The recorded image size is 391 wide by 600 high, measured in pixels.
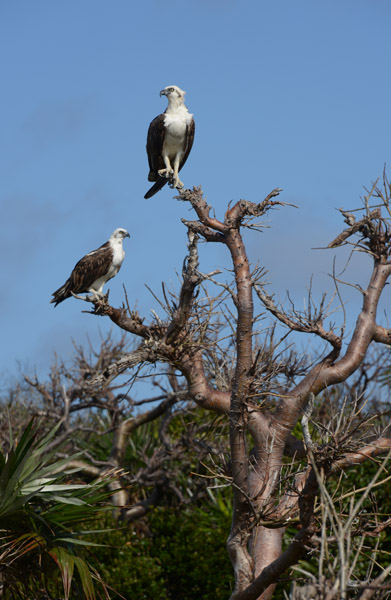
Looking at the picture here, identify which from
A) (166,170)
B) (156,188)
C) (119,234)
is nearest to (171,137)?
(166,170)

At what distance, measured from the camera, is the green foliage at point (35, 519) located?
7734 mm

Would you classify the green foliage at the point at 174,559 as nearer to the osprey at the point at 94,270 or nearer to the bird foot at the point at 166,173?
the osprey at the point at 94,270

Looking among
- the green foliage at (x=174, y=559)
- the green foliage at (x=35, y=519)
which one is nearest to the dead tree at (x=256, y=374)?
the green foliage at (x=35, y=519)

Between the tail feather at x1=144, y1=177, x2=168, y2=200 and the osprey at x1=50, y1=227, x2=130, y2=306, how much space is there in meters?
1.59

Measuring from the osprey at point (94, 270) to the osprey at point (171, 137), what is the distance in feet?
5.04

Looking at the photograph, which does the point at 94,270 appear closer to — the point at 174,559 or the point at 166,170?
the point at 166,170

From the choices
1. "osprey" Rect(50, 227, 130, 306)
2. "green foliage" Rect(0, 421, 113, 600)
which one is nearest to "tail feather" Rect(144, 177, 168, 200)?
"osprey" Rect(50, 227, 130, 306)

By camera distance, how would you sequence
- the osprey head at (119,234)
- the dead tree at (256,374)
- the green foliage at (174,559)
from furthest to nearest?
the green foliage at (174,559), the osprey head at (119,234), the dead tree at (256,374)

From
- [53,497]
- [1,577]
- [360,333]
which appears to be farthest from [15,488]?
[360,333]

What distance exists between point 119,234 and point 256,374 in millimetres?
→ 4728

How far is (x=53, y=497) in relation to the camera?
26.8 feet

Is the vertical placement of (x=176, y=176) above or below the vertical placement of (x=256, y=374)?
above

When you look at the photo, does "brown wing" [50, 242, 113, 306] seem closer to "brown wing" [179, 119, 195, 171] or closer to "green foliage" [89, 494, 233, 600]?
"brown wing" [179, 119, 195, 171]

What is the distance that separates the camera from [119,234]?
39.2 feet
